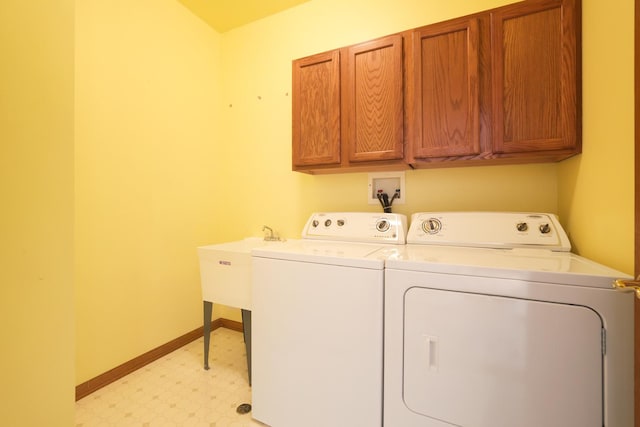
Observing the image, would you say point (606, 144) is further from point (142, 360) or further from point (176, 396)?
point (142, 360)

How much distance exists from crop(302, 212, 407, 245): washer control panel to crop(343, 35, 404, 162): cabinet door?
0.36 metres

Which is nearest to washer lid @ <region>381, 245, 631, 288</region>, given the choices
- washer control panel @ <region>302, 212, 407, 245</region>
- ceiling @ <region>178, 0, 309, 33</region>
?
washer control panel @ <region>302, 212, 407, 245</region>

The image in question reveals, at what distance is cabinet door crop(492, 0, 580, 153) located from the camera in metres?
1.21

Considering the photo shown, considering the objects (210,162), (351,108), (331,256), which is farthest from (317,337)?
(210,162)

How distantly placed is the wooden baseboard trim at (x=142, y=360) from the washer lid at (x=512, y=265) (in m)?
1.90

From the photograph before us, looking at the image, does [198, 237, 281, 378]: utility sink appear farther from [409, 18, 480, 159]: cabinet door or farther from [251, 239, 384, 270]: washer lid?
[409, 18, 480, 159]: cabinet door

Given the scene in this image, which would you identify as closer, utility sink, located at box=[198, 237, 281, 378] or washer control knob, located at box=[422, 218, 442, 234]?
washer control knob, located at box=[422, 218, 442, 234]

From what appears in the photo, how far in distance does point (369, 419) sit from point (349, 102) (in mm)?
1631

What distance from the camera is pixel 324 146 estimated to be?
175 centimetres

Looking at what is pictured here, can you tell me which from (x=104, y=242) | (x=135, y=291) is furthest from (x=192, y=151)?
(x=135, y=291)

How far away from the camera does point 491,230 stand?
1394mm

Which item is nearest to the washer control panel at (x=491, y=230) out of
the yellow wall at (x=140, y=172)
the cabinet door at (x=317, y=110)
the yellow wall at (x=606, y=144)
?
the yellow wall at (x=606, y=144)

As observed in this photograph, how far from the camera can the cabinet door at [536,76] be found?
1.21 metres

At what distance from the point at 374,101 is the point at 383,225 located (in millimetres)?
740
